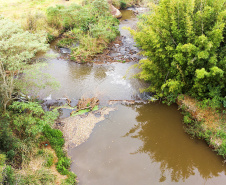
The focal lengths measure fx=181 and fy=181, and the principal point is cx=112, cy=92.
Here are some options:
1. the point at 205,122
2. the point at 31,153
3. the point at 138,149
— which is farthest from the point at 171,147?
the point at 31,153

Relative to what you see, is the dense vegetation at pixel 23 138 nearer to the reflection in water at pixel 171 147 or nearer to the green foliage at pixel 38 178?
the green foliage at pixel 38 178

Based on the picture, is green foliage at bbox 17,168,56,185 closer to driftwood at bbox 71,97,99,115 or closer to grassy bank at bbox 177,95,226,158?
driftwood at bbox 71,97,99,115

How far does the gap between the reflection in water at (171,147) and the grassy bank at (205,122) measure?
1.37 feet

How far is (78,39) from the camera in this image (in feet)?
58.6

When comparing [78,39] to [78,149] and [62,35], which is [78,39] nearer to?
[62,35]

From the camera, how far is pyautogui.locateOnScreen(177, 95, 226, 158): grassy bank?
877 centimetres

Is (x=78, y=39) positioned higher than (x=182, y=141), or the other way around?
(x=78, y=39)

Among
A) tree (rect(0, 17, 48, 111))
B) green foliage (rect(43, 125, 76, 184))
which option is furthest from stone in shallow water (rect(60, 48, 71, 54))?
green foliage (rect(43, 125, 76, 184))

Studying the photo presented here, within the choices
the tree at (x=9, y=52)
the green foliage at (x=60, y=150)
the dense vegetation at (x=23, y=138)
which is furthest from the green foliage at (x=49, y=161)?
the tree at (x=9, y=52)

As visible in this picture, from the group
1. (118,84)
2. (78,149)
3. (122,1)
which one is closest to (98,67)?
(118,84)

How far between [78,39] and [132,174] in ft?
45.8

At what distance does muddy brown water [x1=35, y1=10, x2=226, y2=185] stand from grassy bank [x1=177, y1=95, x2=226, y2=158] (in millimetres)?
370

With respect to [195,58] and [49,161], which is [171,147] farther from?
[49,161]

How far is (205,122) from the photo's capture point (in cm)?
947
